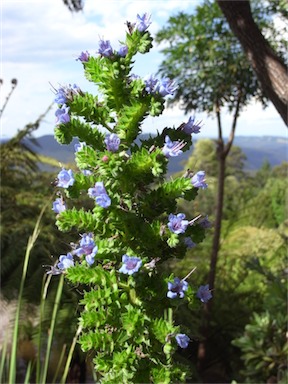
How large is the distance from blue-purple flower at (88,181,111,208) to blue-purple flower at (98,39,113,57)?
20 centimetres

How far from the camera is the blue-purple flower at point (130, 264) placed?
0.83m

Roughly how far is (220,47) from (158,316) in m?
4.21

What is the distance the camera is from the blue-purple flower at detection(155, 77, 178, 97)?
0.88 metres

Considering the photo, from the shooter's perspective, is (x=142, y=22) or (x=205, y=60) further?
(x=205, y=60)

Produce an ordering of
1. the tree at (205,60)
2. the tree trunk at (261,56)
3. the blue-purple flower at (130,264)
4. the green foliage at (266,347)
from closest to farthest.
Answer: the blue-purple flower at (130,264), the tree trunk at (261,56), the green foliage at (266,347), the tree at (205,60)

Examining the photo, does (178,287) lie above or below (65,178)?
below

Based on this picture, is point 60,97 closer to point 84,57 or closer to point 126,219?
point 84,57

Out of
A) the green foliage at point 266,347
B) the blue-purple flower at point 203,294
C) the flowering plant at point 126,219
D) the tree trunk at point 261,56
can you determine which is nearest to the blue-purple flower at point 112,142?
the flowering plant at point 126,219

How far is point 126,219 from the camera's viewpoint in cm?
87

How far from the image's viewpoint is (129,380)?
87 centimetres

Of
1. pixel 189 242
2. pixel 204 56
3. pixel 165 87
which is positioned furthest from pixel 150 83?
pixel 204 56

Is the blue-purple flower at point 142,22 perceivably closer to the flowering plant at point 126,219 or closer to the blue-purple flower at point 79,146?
the flowering plant at point 126,219

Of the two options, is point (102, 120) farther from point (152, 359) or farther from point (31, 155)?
point (31, 155)

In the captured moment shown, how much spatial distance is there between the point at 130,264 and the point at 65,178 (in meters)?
0.17
